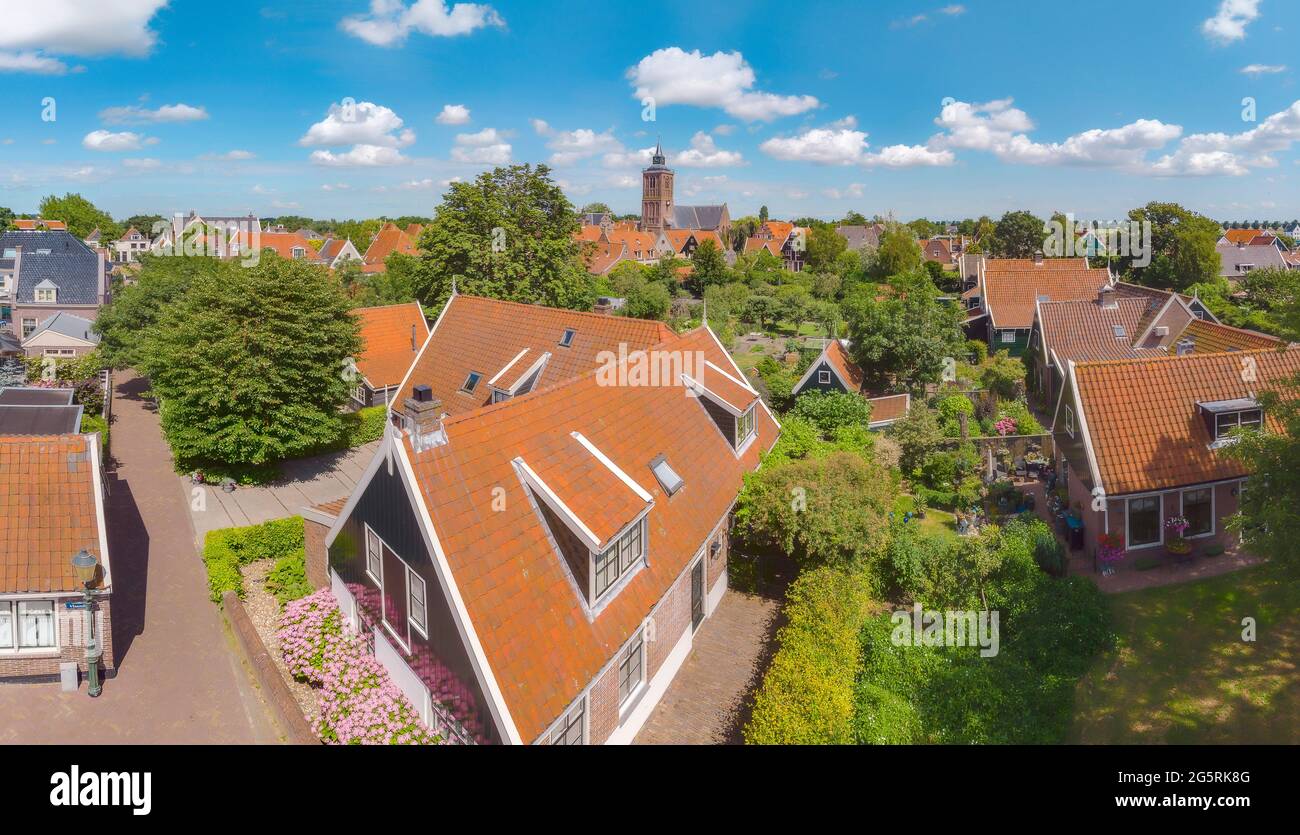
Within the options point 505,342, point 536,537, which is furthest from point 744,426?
point 536,537

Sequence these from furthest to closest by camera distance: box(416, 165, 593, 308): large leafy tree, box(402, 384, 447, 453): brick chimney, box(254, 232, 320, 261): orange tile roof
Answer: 1. box(254, 232, 320, 261): orange tile roof
2. box(416, 165, 593, 308): large leafy tree
3. box(402, 384, 447, 453): brick chimney

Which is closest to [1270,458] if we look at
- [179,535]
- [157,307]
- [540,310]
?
[540,310]

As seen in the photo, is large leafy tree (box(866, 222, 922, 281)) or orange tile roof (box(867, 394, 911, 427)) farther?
large leafy tree (box(866, 222, 922, 281))

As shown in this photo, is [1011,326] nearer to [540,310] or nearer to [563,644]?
[540,310]

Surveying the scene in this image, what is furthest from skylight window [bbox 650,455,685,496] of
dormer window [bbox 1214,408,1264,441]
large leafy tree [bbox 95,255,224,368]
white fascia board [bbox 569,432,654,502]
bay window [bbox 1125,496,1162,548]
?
large leafy tree [bbox 95,255,224,368]

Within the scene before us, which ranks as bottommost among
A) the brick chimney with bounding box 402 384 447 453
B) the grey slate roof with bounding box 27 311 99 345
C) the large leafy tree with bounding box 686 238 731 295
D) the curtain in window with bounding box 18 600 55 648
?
the curtain in window with bounding box 18 600 55 648

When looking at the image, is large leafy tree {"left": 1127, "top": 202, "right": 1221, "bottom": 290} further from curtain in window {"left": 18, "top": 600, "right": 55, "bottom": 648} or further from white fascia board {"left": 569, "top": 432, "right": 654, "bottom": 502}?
curtain in window {"left": 18, "top": 600, "right": 55, "bottom": 648}
